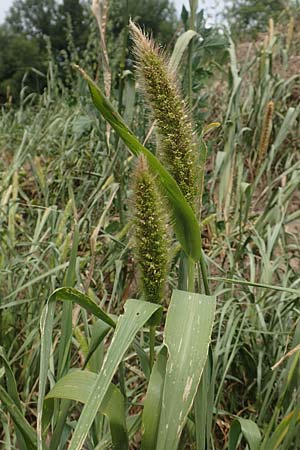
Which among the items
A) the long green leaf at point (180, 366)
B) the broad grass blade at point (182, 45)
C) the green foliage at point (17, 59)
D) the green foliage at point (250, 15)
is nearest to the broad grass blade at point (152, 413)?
the long green leaf at point (180, 366)

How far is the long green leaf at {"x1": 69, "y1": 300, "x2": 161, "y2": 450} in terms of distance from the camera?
0.70m

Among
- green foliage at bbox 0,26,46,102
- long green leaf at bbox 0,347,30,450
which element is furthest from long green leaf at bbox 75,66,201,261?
green foliage at bbox 0,26,46,102

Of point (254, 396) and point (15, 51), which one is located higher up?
point (15, 51)

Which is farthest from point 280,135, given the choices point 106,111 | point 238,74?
point 106,111

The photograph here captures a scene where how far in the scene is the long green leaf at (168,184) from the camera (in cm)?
82

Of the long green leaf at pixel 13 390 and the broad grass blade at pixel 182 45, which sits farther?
the broad grass blade at pixel 182 45

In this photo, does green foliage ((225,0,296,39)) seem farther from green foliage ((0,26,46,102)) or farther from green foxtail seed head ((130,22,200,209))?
green foxtail seed head ((130,22,200,209))

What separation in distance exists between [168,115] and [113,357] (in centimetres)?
32

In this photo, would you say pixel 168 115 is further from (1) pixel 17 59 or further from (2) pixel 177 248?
(1) pixel 17 59

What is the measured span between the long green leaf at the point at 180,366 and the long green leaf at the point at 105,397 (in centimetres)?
13

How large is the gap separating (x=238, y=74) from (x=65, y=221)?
1.09 meters

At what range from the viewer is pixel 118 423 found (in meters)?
0.91

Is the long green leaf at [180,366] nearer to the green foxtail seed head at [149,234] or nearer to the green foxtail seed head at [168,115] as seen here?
the green foxtail seed head at [149,234]

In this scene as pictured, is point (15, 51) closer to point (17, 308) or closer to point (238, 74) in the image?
point (238, 74)
